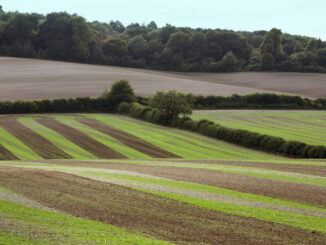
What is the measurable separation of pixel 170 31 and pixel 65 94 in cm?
8746

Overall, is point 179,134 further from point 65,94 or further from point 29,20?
point 29,20

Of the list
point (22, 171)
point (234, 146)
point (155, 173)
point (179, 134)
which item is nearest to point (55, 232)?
point (22, 171)

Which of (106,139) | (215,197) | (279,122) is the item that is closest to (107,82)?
(279,122)

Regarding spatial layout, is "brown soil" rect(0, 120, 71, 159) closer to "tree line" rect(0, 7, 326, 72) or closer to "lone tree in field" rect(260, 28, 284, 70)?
"tree line" rect(0, 7, 326, 72)

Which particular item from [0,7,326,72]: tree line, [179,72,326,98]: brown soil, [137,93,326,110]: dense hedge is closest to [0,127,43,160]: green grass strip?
[137,93,326,110]: dense hedge

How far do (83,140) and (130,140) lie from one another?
5.89 metres

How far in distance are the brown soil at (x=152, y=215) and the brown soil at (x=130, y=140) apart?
30.5 meters

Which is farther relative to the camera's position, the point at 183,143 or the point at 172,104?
the point at 172,104

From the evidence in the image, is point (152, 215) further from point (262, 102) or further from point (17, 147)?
point (262, 102)

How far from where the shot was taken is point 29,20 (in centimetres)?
15538

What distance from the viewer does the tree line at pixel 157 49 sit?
507 feet

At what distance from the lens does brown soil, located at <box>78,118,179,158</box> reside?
6102cm

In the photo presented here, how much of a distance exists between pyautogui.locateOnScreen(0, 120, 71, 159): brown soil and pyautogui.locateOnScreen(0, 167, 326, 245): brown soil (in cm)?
2661

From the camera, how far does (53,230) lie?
19.5 meters
